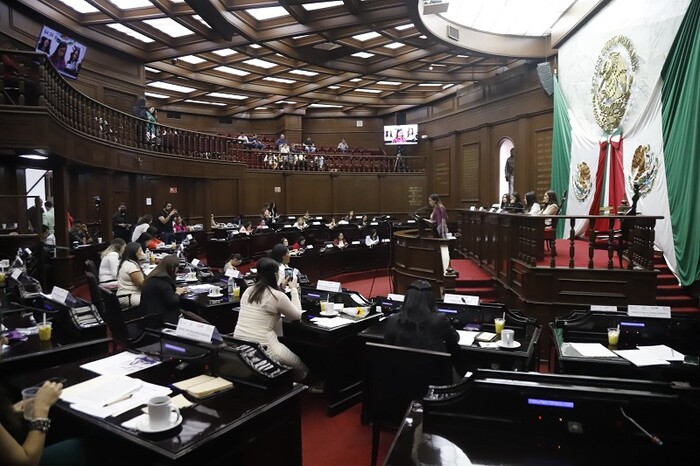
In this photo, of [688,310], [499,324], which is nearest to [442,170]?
[688,310]

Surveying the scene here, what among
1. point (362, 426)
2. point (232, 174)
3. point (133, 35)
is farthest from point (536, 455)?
point (232, 174)

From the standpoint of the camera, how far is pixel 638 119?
783 centimetres

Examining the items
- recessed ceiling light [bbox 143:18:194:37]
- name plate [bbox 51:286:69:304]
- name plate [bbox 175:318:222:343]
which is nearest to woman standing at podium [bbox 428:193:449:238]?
name plate [bbox 51:286:69:304]

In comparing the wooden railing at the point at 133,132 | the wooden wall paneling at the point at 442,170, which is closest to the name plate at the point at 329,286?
the wooden railing at the point at 133,132

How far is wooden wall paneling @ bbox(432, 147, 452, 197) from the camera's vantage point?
16.9m

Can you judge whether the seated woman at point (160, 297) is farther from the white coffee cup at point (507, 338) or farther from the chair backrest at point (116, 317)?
the white coffee cup at point (507, 338)

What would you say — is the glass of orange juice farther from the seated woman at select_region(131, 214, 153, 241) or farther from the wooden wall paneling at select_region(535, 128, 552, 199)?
the wooden wall paneling at select_region(535, 128, 552, 199)

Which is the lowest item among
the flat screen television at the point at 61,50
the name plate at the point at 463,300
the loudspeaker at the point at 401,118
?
the name plate at the point at 463,300

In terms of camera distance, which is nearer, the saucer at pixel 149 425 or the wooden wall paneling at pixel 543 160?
the saucer at pixel 149 425

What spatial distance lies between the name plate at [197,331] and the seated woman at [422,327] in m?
1.32

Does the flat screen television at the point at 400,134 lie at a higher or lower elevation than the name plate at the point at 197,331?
higher

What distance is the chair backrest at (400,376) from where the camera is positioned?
9.55 ft

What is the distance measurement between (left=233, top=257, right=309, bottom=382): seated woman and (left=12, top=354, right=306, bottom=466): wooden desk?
3.85ft

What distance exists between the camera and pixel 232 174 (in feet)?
48.0
